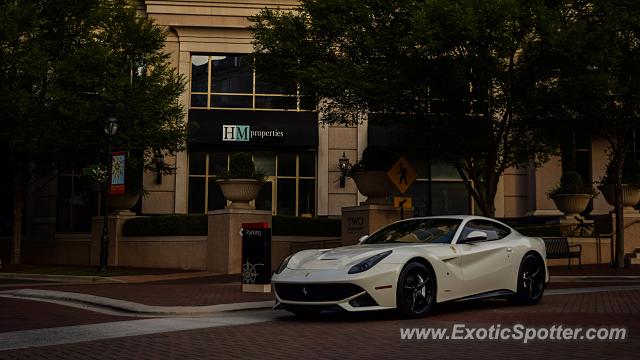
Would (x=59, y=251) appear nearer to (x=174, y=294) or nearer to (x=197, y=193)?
(x=197, y=193)

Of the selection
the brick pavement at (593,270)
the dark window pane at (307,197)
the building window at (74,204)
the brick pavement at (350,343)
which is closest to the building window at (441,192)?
the dark window pane at (307,197)

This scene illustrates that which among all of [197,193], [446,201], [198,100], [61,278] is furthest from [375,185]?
[198,100]

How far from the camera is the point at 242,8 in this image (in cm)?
3322

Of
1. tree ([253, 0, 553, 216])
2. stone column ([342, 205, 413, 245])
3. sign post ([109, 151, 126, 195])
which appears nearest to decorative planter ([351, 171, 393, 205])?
stone column ([342, 205, 413, 245])

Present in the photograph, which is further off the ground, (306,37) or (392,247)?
(306,37)

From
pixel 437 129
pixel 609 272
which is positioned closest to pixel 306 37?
pixel 437 129

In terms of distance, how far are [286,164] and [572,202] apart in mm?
12542

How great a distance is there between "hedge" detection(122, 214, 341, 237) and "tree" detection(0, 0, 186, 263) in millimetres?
2537

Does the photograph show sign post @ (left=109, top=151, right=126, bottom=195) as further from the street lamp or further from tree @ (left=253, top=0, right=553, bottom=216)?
the street lamp

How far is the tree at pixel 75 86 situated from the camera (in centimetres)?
2386

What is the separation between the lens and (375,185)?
71.2 ft

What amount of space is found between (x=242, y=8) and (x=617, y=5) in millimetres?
19361

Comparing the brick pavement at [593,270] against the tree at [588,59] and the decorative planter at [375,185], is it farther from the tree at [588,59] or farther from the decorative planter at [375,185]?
the decorative planter at [375,185]

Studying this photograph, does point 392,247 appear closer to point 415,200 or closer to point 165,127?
→ point 165,127
